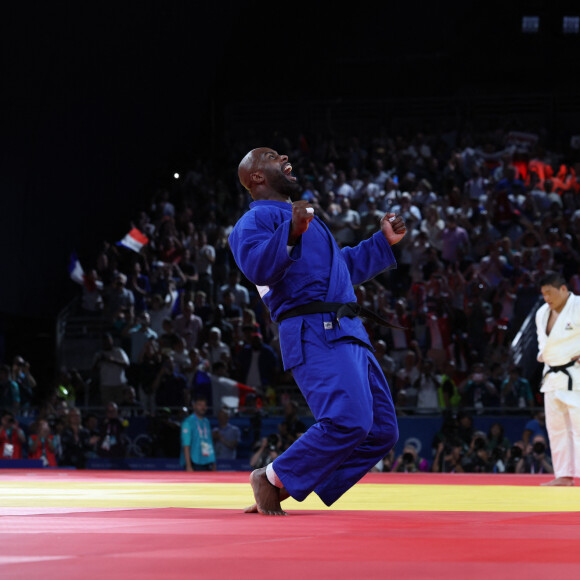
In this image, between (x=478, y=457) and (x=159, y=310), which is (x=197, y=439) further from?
(x=159, y=310)

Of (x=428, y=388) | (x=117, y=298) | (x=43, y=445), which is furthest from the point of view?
(x=117, y=298)

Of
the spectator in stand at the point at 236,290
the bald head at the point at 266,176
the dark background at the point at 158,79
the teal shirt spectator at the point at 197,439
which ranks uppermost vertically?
the dark background at the point at 158,79

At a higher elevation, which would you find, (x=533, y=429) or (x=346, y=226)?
(x=346, y=226)

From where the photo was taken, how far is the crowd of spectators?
37.0 feet

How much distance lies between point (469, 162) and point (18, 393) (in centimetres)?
776

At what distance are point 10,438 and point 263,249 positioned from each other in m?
8.13

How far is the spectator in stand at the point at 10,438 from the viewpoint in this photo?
11.0 m

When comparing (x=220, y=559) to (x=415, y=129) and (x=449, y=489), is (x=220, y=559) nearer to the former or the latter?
(x=449, y=489)

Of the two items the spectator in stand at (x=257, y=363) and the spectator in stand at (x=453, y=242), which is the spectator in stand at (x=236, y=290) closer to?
the spectator in stand at (x=257, y=363)

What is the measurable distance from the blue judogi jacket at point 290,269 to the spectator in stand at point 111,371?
8503mm

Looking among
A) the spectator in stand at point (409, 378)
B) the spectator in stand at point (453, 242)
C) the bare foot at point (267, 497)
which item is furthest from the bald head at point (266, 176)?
the spectator in stand at point (453, 242)

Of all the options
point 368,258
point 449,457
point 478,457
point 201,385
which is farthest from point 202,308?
point 368,258

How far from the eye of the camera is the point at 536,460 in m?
9.69

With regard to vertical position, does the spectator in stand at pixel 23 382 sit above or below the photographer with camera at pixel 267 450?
above
